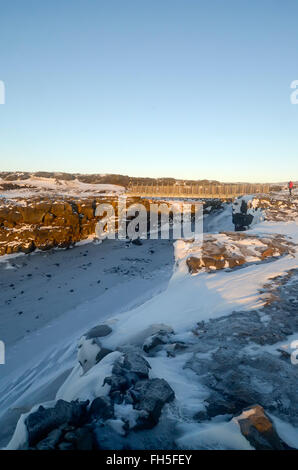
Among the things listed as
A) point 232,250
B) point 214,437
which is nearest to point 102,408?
point 214,437

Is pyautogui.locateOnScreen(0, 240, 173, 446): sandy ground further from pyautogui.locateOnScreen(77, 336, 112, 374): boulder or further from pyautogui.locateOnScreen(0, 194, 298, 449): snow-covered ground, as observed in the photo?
pyautogui.locateOnScreen(77, 336, 112, 374): boulder

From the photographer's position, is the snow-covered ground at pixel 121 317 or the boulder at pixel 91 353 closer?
the snow-covered ground at pixel 121 317

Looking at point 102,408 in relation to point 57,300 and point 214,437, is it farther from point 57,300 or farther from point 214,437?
point 57,300

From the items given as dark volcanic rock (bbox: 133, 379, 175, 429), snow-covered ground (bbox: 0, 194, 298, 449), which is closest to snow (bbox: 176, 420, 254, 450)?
snow-covered ground (bbox: 0, 194, 298, 449)

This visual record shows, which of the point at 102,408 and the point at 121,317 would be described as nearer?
the point at 102,408

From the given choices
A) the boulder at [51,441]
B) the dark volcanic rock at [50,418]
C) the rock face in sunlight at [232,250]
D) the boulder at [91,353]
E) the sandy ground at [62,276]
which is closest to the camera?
the boulder at [51,441]

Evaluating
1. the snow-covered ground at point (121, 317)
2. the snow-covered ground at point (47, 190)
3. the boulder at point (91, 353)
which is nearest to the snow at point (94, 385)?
the snow-covered ground at point (121, 317)

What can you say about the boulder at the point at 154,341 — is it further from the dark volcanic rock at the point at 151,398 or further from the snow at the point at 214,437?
the snow at the point at 214,437

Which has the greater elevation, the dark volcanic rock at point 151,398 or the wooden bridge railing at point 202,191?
the wooden bridge railing at point 202,191

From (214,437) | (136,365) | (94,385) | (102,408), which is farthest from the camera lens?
(136,365)

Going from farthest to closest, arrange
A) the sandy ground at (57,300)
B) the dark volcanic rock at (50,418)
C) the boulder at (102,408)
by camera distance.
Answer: the sandy ground at (57,300), the boulder at (102,408), the dark volcanic rock at (50,418)

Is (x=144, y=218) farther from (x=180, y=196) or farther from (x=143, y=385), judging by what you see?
(x=143, y=385)
